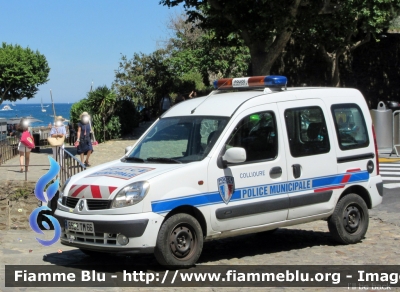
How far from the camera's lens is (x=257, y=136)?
8.28 m

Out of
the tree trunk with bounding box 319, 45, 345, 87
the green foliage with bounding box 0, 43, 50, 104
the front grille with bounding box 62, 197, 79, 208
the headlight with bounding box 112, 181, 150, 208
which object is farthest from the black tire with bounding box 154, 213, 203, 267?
the green foliage with bounding box 0, 43, 50, 104

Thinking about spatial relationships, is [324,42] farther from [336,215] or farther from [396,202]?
[336,215]

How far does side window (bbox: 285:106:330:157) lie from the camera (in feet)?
28.0

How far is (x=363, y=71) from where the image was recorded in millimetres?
40094

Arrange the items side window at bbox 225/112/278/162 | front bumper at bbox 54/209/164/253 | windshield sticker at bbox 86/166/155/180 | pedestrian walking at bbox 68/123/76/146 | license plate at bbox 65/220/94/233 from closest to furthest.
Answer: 1. front bumper at bbox 54/209/164/253
2. license plate at bbox 65/220/94/233
3. windshield sticker at bbox 86/166/155/180
4. side window at bbox 225/112/278/162
5. pedestrian walking at bbox 68/123/76/146

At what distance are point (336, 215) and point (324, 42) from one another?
2459cm

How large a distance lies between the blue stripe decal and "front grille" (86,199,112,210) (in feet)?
1.67

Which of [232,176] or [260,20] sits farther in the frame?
[260,20]

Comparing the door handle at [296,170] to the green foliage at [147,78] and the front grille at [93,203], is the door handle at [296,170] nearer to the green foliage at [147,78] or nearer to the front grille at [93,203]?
the front grille at [93,203]

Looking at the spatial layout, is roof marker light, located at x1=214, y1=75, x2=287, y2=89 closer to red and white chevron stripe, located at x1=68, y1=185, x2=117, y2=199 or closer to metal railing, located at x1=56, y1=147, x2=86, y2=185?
red and white chevron stripe, located at x1=68, y1=185, x2=117, y2=199

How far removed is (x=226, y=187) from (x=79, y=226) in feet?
5.79

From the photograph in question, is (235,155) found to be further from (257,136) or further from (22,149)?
(22,149)

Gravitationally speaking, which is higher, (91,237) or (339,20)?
(339,20)

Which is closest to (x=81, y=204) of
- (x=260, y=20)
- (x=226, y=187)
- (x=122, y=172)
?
(x=122, y=172)
